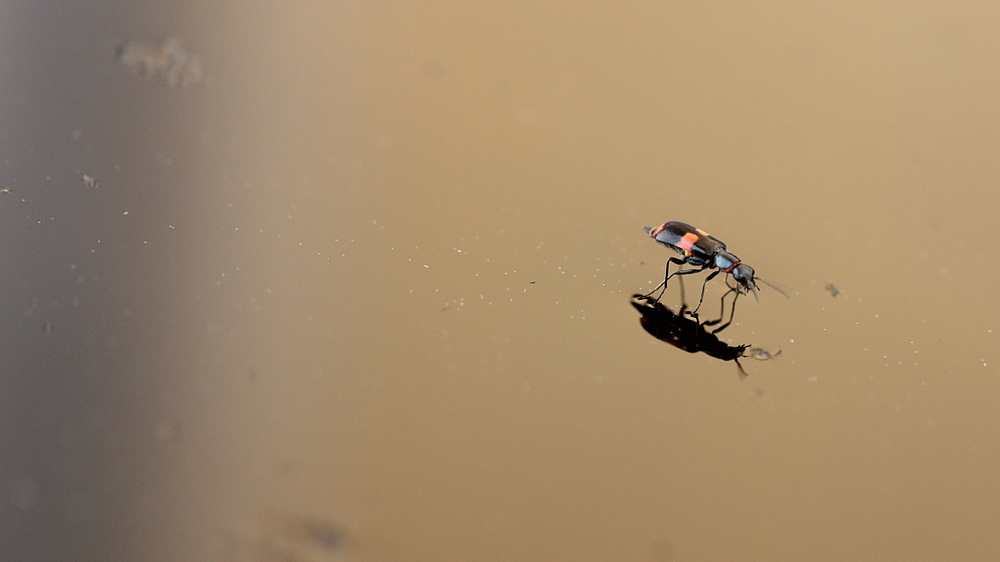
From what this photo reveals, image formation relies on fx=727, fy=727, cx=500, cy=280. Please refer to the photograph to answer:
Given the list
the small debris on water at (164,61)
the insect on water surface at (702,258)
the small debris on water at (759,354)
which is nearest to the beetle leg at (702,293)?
the insect on water surface at (702,258)

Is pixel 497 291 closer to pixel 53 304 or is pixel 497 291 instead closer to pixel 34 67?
pixel 53 304

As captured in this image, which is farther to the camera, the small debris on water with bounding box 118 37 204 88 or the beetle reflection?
the small debris on water with bounding box 118 37 204 88

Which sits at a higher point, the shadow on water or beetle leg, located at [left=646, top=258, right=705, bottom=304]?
beetle leg, located at [left=646, top=258, right=705, bottom=304]

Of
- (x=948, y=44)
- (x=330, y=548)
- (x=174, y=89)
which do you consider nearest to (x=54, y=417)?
(x=330, y=548)

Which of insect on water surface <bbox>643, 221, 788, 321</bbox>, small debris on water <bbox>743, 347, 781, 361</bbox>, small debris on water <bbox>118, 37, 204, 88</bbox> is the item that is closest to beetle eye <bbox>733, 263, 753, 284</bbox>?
insect on water surface <bbox>643, 221, 788, 321</bbox>

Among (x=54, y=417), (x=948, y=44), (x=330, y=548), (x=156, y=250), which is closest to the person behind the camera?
(x=330, y=548)

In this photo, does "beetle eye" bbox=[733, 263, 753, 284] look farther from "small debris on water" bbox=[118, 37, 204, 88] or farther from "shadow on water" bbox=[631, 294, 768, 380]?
"small debris on water" bbox=[118, 37, 204, 88]

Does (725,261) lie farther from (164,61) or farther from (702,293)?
(164,61)

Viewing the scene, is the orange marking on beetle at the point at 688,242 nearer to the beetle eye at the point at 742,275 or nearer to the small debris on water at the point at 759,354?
the beetle eye at the point at 742,275
